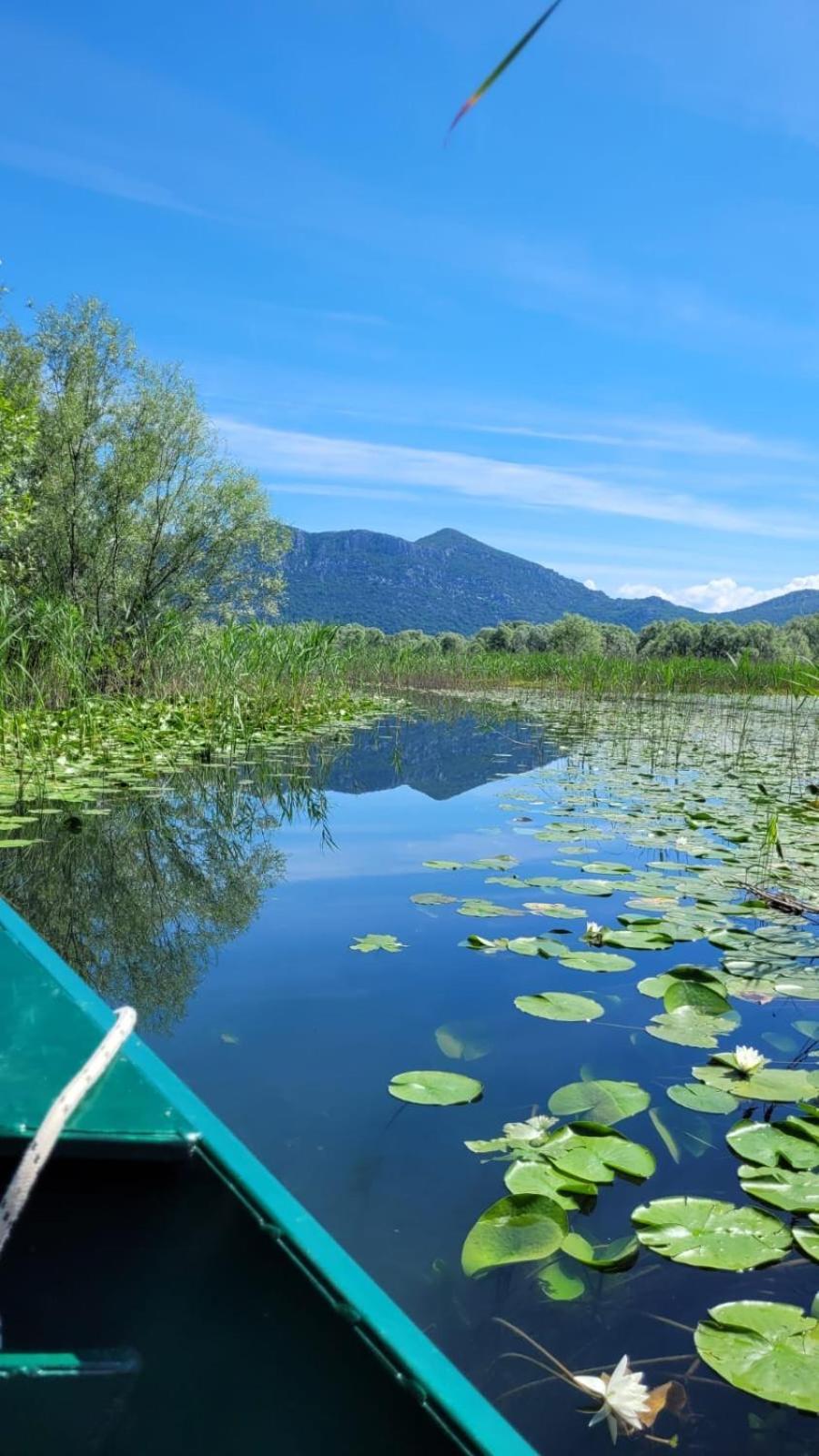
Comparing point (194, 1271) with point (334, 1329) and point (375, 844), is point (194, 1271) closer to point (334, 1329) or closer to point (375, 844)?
point (334, 1329)

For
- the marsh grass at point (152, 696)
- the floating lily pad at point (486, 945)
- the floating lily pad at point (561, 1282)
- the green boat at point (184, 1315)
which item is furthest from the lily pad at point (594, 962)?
the marsh grass at point (152, 696)

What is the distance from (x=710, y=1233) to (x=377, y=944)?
5.13 feet

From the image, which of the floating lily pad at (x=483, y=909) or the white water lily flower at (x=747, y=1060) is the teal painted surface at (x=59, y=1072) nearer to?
the white water lily flower at (x=747, y=1060)

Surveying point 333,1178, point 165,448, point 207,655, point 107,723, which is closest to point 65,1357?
point 333,1178

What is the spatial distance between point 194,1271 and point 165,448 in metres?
13.7

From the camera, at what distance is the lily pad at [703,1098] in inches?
73.0

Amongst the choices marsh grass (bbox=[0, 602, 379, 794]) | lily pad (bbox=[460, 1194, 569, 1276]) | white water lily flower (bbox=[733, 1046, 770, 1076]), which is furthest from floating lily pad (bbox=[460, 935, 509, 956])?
marsh grass (bbox=[0, 602, 379, 794])

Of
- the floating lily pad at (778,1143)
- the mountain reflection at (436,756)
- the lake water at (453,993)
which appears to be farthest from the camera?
the mountain reflection at (436,756)

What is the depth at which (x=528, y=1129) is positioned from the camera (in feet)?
5.64

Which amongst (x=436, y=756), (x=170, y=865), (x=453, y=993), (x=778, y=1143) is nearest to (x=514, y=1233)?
(x=778, y=1143)

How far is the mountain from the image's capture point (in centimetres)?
11375

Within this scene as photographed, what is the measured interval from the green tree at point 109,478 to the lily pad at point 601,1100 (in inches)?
447

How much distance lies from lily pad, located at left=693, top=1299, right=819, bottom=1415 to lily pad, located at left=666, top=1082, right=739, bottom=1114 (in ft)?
1.94

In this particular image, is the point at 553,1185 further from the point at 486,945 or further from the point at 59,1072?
the point at 486,945
